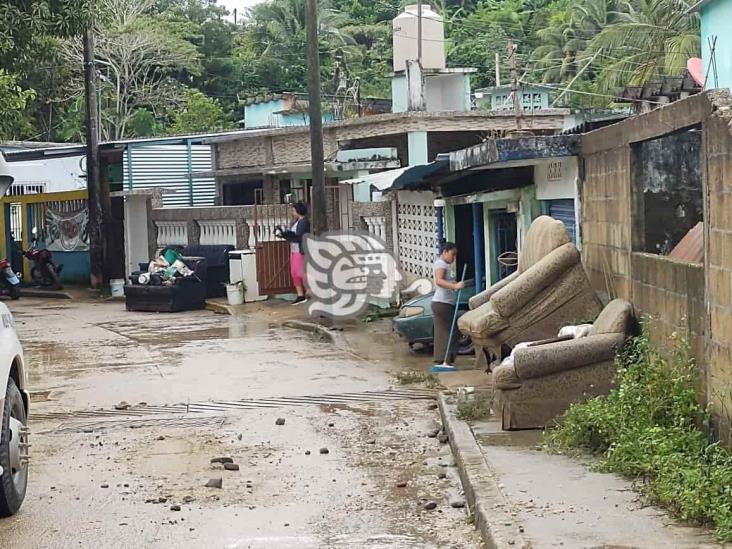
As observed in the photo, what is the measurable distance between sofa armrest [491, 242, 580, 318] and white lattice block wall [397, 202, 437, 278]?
7319 mm

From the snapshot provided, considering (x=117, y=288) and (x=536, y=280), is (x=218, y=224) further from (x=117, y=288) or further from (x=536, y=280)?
(x=536, y=280)

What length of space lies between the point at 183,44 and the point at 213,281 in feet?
77.9

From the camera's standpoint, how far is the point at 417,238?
18516 millimetres

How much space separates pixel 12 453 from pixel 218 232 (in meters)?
16.8

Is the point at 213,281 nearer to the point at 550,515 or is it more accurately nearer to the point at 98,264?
the point at 98,264

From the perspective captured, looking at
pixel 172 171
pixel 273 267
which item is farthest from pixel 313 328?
pixel 172 171

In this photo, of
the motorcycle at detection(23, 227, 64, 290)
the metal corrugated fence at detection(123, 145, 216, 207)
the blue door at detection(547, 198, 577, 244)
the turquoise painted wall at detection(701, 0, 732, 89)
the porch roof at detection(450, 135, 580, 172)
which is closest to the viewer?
the porch roof at detection(450, 135, 580, 172)

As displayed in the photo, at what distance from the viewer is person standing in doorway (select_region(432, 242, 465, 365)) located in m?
13.2

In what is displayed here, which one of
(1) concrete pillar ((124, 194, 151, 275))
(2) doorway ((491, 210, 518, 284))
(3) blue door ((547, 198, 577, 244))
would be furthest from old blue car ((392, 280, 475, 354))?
(1) concrete pillar ((124, 194, 151, 275))

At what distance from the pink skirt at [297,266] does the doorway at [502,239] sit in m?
6.14

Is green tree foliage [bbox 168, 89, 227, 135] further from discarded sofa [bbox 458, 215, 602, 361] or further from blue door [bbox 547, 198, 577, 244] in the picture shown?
discarded sofa [bbox 458, 215, 602, 361]

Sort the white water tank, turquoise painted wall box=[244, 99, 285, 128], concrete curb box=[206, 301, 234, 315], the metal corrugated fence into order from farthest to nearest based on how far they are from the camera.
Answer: turquoise painted wall box=[244, 99, 285, 128], the white water tank, the metal corrugated fence, concrete curb box=[206, 301, 234, 315]

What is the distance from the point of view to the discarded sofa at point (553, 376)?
8688 mm

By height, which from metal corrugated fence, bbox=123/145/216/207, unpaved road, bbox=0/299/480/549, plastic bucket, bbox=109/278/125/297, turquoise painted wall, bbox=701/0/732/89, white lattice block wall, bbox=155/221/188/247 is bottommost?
unpaved road, bbox=0/299/480/549
